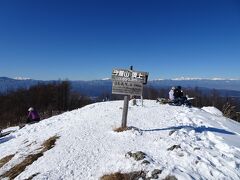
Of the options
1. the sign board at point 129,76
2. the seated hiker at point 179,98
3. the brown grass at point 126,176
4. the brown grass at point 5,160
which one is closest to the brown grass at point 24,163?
the brown grass at point 5,160

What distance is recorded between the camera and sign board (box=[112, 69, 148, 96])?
13.7 metres

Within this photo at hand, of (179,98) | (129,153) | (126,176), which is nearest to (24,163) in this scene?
(129,153)

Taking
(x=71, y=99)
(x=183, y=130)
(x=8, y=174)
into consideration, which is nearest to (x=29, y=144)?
(x=8, y=174)

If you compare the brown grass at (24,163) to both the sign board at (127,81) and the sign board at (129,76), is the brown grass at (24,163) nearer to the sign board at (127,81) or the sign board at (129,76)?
the sign board at (127,81)

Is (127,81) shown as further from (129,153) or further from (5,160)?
(5,160)

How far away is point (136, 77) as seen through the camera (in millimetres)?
13695

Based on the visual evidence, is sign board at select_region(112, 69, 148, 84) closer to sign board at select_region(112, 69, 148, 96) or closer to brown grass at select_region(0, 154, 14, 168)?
sign board at select_region(112, 69, 148, 96)

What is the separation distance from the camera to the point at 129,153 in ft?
33.2

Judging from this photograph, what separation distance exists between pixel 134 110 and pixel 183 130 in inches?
248


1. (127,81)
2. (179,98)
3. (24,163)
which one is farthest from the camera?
(179,98)

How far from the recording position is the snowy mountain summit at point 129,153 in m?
9.09

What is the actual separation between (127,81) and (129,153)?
14.5ft

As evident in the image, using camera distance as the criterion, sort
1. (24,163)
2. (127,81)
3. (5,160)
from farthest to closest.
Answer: (127,81)
(5,160)
(24,163)

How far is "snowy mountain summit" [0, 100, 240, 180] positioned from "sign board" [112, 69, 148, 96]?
1777 mm
